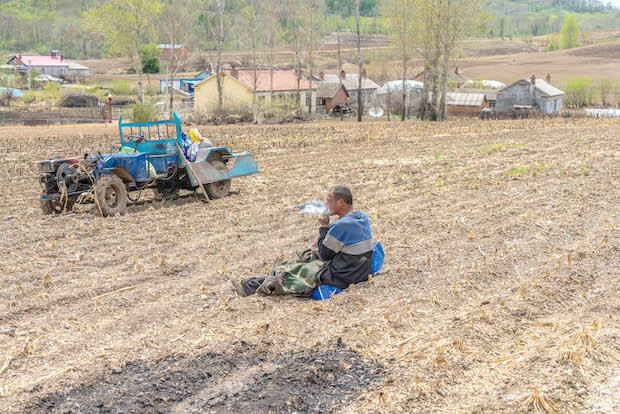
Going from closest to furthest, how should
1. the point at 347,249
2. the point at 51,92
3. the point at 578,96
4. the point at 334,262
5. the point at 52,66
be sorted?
the point at 347,249
the point at 334,262
the point at 51,92
the point at 578,96
the point at 52,66

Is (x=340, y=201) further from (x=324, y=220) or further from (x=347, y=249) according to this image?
(x=347, y=249)

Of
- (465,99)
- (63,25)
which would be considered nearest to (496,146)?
(465,99)

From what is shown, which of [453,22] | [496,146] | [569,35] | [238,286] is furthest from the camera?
[569,35]

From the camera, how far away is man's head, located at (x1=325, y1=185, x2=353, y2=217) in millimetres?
6184

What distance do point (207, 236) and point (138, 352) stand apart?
391 centimetres

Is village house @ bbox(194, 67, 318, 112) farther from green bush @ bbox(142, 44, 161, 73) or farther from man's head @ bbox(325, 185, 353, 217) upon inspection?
man's head @ bbox(325, 185, 353, 217)

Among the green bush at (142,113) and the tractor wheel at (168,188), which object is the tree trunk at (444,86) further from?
the tractor wheel at (168,188)

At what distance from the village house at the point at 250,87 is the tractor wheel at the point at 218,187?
1195 inches

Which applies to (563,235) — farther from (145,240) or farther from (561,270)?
(145,240)

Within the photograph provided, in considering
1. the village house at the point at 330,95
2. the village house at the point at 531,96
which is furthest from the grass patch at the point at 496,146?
the village house at the point at 531,96

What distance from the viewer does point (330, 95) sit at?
2025 inches

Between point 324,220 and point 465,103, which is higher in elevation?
point 465,103

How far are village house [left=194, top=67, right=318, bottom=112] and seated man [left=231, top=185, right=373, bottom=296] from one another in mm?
36284

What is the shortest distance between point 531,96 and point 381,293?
50.9 metres
